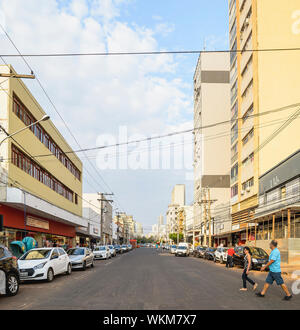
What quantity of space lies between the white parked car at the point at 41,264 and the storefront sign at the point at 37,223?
1421 cm

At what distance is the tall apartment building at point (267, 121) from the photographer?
34406mm

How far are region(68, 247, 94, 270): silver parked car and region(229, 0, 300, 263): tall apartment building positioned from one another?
47.9ft

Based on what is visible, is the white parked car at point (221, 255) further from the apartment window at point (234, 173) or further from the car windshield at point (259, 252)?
the apartment window at point (234, 173)

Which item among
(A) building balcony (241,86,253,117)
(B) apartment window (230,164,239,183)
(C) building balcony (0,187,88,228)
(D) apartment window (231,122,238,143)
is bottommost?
(C) building balcony (0,187,88,228)

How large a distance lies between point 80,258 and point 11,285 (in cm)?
1237

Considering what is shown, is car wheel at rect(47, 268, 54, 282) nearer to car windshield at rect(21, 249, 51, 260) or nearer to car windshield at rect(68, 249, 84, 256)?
car windshield at rect(21, 249, 51, 260)

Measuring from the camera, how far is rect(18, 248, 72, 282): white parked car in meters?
16.5

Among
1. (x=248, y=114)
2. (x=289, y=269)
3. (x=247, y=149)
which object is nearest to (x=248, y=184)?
(x=247, y=149)

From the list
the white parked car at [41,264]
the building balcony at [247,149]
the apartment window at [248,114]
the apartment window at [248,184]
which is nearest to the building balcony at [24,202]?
the white parked car at [41,264]

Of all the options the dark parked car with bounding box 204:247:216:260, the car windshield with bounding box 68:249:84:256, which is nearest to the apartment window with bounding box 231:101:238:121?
the dark parked car with bounding box 204:247:216:260

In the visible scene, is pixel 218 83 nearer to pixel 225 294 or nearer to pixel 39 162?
pixel 39 162

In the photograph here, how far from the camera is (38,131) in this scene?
118ft

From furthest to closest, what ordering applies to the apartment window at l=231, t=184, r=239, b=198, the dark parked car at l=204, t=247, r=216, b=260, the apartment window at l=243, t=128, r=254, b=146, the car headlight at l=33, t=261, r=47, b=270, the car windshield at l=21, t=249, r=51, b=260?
the apartment window at l=231, t=184, r=239, b=198
the apartment window at l=243, t=128, r=254, b=146
the dark parked car at l=204, t=247, r=216, b=260
the car windshield at l=21, t=249, r=51, b=260
the car headlight at l=33, t=261, r=47, b=270

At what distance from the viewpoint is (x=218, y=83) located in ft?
300
